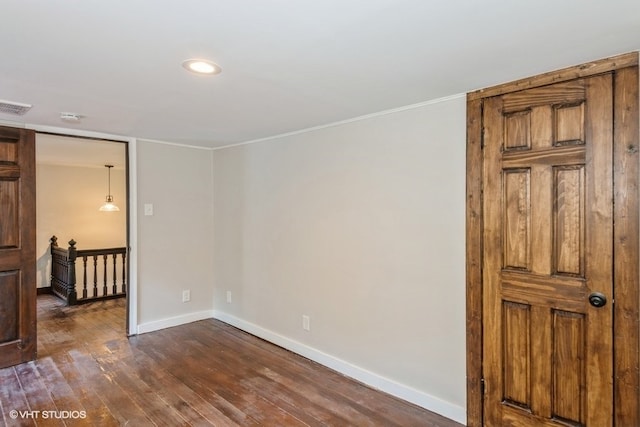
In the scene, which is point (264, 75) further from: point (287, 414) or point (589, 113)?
point (287, 414)

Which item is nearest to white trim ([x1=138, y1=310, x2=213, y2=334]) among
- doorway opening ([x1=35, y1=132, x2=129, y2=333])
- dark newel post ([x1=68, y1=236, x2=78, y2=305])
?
doorway opening ([x1=35, y1=132, x2=129, y2=333])

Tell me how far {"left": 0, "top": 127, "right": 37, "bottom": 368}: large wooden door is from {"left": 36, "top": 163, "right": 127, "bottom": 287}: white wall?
2550 millimetres

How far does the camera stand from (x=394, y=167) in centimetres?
275

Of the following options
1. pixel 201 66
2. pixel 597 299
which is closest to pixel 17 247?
pixel 201 66

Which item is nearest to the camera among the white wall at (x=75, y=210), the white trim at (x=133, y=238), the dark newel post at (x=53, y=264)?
the white trim at (x=133, y=238)

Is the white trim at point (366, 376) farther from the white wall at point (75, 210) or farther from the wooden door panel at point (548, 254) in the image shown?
the white wall at point (75, 210)

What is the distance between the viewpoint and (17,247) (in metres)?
3.24

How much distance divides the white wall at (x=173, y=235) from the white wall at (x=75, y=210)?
2012 mm

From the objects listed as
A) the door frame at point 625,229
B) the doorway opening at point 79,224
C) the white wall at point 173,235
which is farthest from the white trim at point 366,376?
the doorway opening at point 79,224

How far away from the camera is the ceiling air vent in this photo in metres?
2.60

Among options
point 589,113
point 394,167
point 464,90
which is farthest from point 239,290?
point 589,113

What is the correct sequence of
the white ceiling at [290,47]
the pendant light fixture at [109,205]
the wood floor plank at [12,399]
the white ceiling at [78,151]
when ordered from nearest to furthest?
the white ceiling at [290,47] → the wood floor plank at [12,399] → the white ceiling at [78,151] → the pendant light fixture at [109,205]

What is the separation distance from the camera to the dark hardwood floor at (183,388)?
7.94ft

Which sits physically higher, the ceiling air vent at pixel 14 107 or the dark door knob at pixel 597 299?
the ceiling air vent at pixel 14 107
